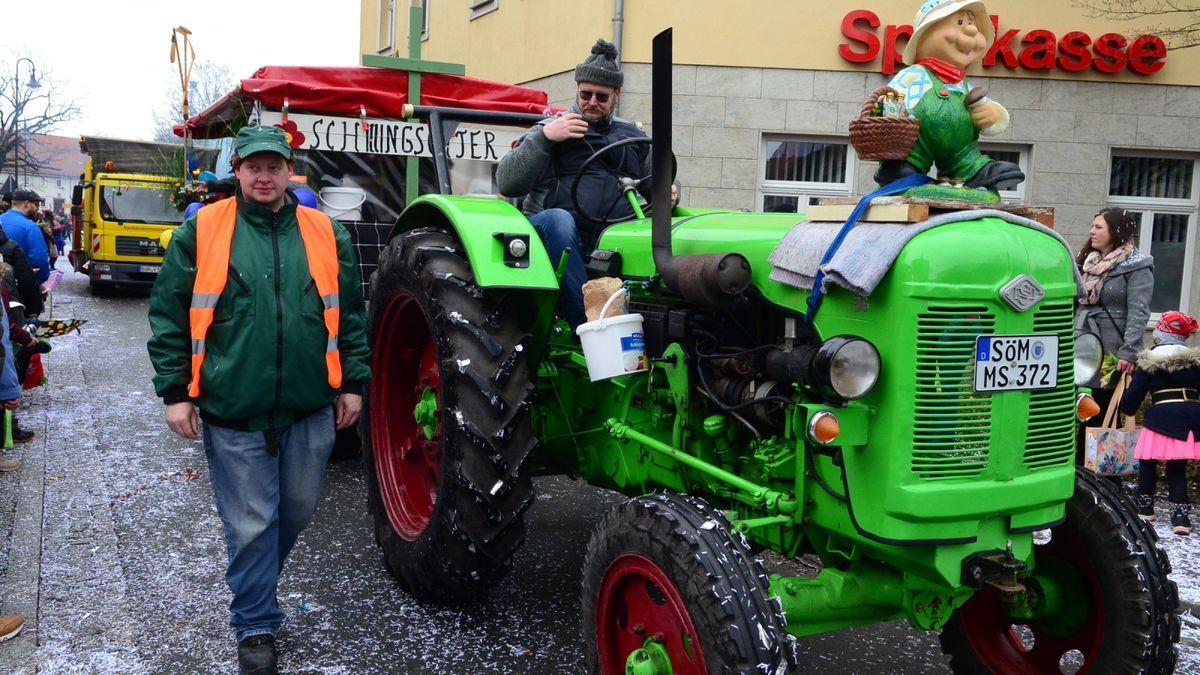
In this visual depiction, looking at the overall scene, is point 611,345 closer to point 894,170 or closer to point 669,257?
point 669,257

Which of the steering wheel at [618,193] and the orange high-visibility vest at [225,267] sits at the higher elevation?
the steering wheel at [618,193]

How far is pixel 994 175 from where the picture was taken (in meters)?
3.10

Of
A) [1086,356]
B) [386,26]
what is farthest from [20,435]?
[386,26]

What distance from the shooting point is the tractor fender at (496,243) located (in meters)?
3.57

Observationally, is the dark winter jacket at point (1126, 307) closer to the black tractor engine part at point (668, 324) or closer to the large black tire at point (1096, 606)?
the large black tire at point (1096, 606)

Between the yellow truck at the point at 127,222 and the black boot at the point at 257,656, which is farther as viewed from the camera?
the yellow truck at the point at 127,222

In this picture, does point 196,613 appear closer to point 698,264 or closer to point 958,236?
point 698,264

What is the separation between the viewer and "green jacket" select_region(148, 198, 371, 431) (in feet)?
10.8

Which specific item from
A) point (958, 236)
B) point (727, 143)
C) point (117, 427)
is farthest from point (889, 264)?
point (727, 143)

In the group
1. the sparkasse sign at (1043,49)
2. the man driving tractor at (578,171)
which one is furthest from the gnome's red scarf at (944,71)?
the sparkasse sign at (1043,49)

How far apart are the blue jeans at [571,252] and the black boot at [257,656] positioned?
5.04ft

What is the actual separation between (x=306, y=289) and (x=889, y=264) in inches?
75.1

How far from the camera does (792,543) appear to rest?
2938 millimetres

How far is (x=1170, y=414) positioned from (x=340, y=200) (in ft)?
16.7
